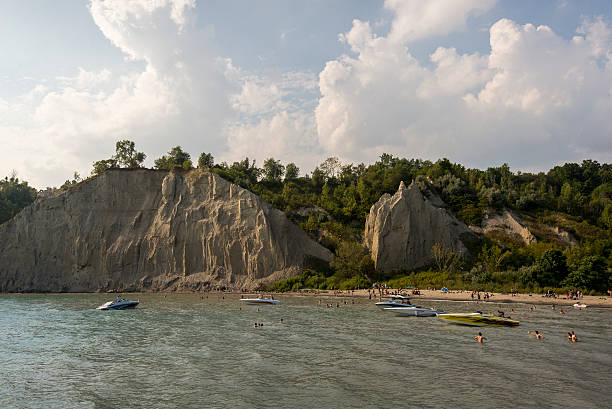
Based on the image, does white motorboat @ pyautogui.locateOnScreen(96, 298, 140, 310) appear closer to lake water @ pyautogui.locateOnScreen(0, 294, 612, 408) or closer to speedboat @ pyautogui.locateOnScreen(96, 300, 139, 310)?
speedboat @ pyautogui.locateOnScreen(96, 300, 139, 310)

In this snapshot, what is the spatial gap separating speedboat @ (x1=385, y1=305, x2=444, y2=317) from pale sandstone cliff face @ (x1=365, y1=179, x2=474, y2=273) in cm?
2169

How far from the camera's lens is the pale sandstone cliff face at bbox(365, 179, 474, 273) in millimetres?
61438

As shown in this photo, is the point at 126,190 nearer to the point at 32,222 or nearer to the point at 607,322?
the point at 32,222

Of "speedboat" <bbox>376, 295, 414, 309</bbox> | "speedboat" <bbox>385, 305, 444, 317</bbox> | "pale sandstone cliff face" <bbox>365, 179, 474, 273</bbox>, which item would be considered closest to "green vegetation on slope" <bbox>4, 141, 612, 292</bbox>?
"pale sandstone cliff face" <bbox>365, 179, 474, 273</bbox>

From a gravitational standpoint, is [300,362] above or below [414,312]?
below

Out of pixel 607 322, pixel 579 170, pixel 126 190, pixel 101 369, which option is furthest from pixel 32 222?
pixel 579 170

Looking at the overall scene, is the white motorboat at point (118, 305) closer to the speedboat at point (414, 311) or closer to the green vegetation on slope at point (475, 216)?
the green vegetation on slope at point (475, 216)

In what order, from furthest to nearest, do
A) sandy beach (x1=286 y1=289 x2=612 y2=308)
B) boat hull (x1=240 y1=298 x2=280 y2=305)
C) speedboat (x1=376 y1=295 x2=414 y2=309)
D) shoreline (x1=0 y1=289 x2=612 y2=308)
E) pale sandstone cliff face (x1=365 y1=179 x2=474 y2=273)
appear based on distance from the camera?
pale sandstone cliff face (x1=365 y1=179 x2=474 y2=273) → boat hull (x1=240 y1=298 x2=280 y2=305) → shoreline (x1=0 y1=289 x2=612 y2=308) → sandy beach (x1=286 y1=289 x2=612 y2=308) → speedboat (x1=376 y1=295 x2=414 y2=309)

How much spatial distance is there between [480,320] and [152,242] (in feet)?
167

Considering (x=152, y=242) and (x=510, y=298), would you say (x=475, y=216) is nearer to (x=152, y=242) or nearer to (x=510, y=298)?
(x=510, y=298)

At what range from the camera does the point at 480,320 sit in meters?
31.9

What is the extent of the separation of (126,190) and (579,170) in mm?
113786

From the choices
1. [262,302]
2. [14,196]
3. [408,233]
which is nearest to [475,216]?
Answer: [408,233]

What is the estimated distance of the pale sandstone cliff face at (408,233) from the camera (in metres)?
61.4
